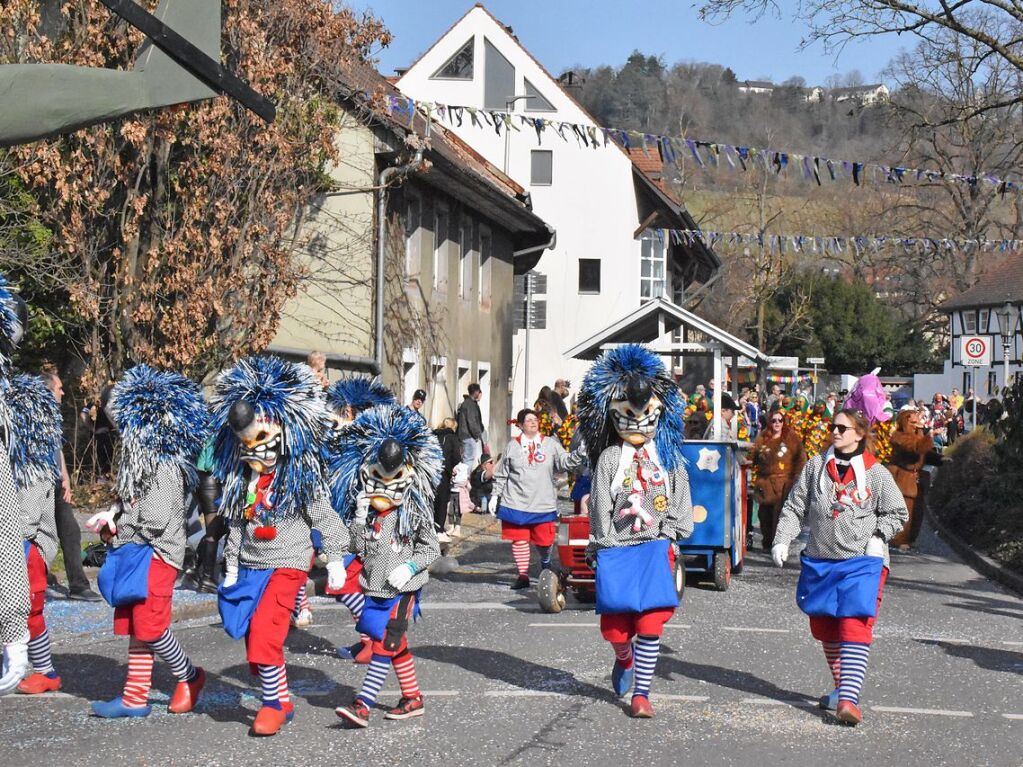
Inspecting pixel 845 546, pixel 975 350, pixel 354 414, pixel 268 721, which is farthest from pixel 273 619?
pixel 975 350

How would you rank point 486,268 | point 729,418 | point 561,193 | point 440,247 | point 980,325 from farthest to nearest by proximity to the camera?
1. point 980,325
2. point 561,193
3. point 486,268
4. point 440,247
5. point 729,418

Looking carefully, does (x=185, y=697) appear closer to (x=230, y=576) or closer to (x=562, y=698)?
(x=230, y=576)

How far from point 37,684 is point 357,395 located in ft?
9.34

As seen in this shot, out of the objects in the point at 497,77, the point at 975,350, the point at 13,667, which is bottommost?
the point at 13,667

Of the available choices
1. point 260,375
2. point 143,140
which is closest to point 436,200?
point 143,140

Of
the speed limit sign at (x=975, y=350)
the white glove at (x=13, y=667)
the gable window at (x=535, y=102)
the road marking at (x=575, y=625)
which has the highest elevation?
the gable window at (x=535, y=102)

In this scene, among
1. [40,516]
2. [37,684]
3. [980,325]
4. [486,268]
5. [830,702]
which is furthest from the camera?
[980,325]

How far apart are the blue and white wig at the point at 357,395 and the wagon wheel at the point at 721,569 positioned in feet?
15.0

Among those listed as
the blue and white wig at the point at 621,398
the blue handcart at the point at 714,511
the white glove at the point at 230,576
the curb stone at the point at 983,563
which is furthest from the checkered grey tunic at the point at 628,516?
the curb stone at the point at 983,563

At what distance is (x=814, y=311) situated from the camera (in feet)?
244

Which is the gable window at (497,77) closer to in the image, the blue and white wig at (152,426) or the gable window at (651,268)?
the gable window at (651,268)

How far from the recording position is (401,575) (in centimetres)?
796

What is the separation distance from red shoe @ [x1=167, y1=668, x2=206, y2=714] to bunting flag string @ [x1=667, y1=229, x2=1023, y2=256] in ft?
94.2

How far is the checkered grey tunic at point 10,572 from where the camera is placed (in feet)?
14.3
